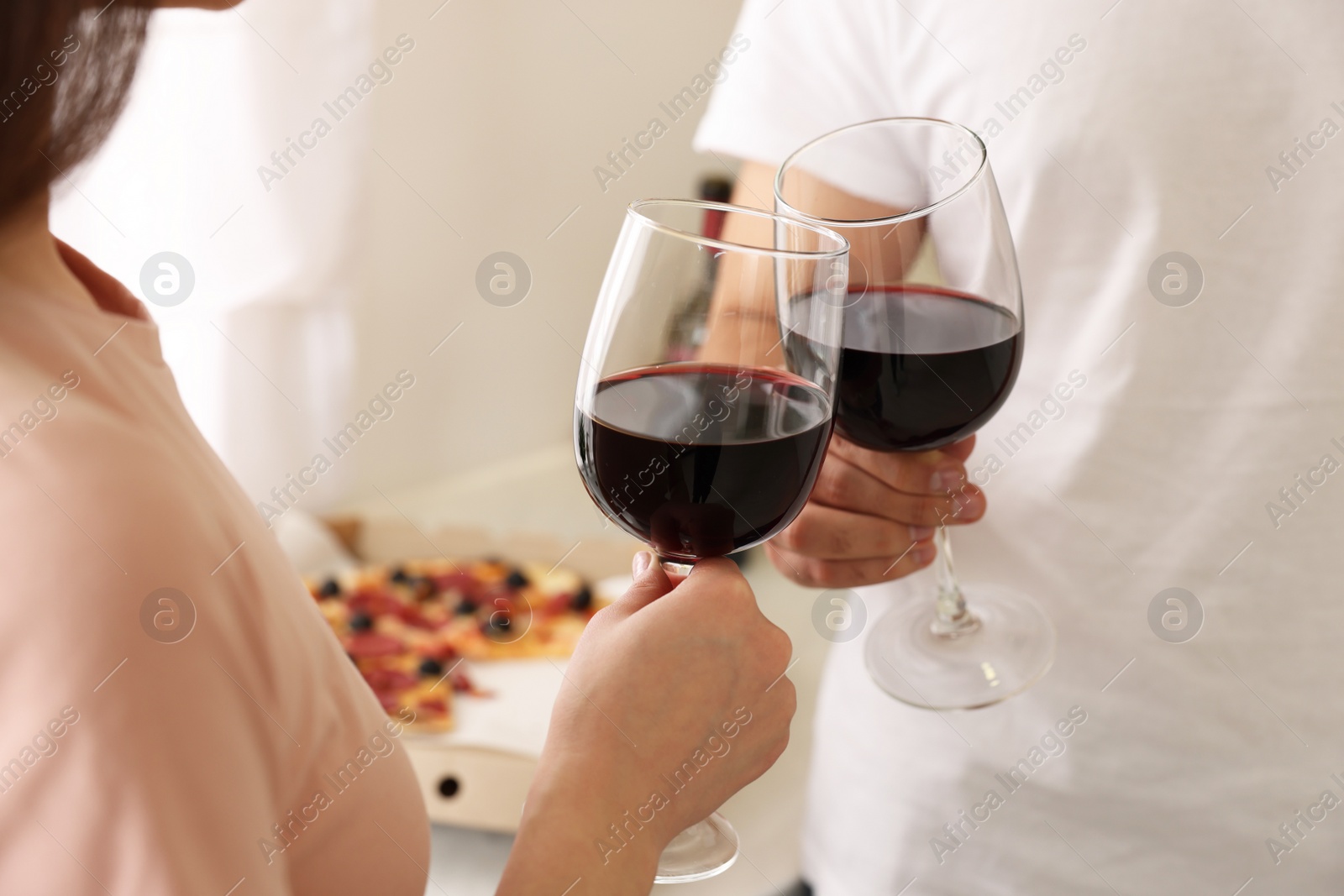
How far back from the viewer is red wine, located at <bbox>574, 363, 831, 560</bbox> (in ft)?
1.74

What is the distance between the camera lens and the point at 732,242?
0.54 meters

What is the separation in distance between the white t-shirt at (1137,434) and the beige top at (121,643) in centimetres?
60

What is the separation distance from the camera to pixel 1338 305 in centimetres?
78

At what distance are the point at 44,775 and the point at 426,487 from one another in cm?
209

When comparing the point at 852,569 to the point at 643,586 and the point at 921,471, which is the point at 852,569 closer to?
the point at 921,471

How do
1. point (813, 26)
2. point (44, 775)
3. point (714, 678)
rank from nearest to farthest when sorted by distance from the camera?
point (44, 775) → point (714, 678) → point (813, 26)

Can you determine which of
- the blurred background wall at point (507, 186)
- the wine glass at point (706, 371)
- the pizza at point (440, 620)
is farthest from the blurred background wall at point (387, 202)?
the wine glass at point (706, 371)

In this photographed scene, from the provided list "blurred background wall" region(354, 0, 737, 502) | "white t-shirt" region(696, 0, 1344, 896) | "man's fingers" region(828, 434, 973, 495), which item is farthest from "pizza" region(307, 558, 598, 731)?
"man's fingers" region(828, 434, 973, 495)

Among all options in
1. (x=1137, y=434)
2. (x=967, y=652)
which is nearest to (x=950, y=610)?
(x=967, y=652)

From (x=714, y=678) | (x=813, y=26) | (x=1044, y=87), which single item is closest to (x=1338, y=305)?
(x=1044, y=87)

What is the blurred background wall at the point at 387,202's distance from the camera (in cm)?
155

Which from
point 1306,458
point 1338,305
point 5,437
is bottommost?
point 1306,458

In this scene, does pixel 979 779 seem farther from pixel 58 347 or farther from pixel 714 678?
pixel 58 347

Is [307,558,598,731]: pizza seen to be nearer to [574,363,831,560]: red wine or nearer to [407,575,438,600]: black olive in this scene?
[407,575,438,600]: black olive
